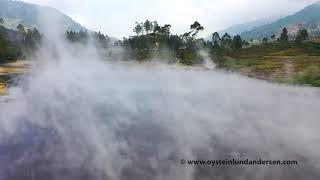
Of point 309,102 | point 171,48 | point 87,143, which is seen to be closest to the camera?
point 87,143

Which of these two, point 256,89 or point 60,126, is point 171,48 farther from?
point 60,126

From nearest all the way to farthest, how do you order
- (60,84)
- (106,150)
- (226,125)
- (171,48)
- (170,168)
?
(170,168) → (106,150) → (226,125) → (60,84) → (171,48)

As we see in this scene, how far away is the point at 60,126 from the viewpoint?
37.6 meters

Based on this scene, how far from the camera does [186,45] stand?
180 meters

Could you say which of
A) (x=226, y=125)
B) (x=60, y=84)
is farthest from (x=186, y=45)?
(x=226, y=125)

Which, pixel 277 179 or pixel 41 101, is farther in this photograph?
pixel 41 101

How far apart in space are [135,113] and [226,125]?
1051 centimetres

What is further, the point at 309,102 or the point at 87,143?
the point at 309,102

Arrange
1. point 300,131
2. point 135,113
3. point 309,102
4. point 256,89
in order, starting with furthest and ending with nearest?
1. point 256,89
2. point 309,102
3. point 135,113
4. point 300,131

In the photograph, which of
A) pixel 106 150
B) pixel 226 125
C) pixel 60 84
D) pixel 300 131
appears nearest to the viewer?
pixel 106 150

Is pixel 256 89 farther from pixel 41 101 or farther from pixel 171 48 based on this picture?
pixel 171 48

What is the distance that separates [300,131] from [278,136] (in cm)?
257

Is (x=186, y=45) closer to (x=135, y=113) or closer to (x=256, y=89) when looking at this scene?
(x=256, y=89)

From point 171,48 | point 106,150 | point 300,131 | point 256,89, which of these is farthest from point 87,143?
point 171,48
